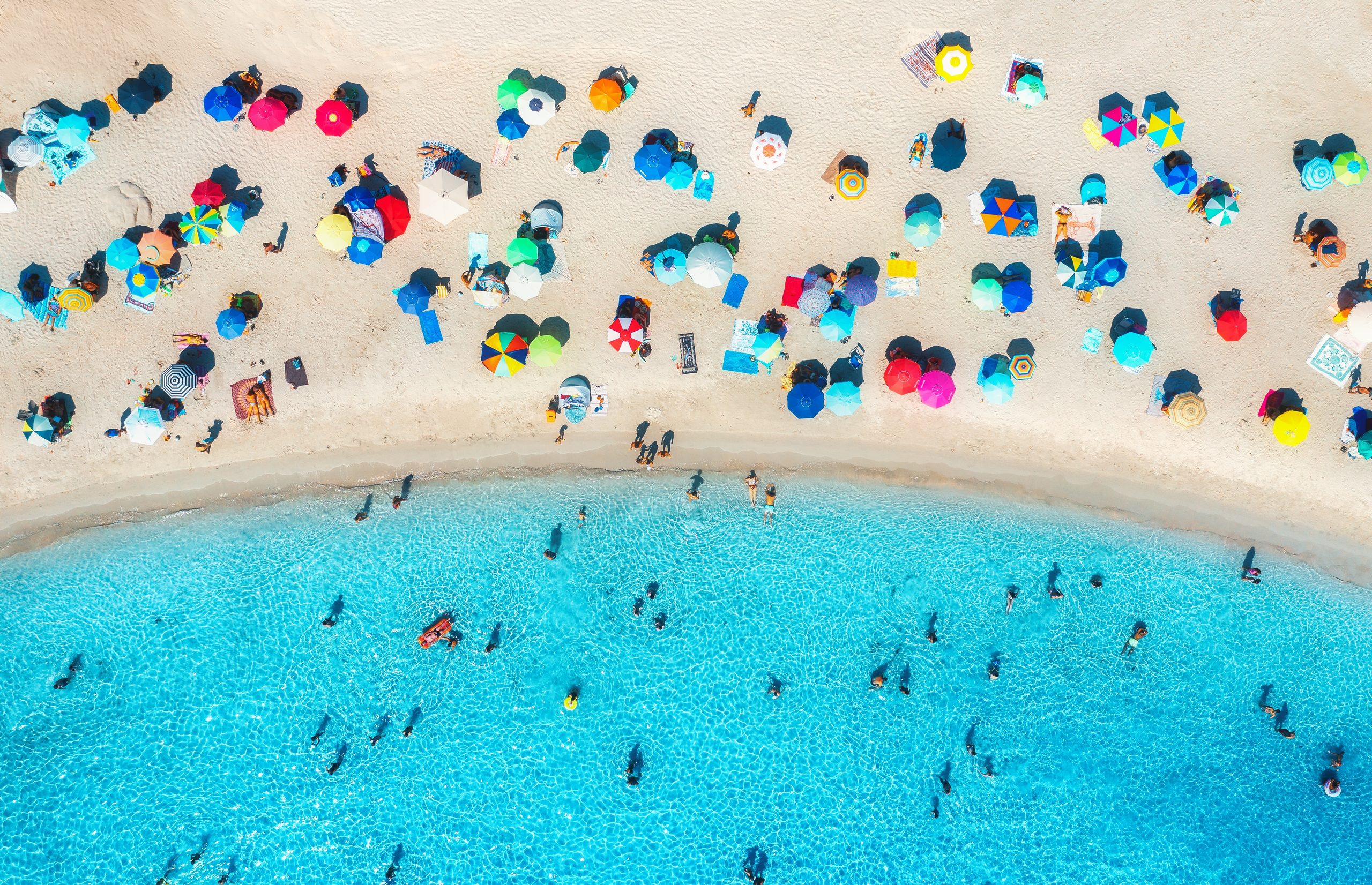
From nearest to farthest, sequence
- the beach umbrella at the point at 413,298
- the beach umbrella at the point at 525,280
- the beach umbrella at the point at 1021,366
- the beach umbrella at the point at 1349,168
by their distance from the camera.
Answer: the beach umbrella at the point at 1349,168
the beach umbrella at the point at 525,280
the beach umbrella at the point at 413,298
the beach umbrella at the point at 1021,366

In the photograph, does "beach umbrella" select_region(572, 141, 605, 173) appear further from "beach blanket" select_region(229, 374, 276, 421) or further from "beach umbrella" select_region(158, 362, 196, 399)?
"beach umbrella" select_region(158, 362, 196, 399)

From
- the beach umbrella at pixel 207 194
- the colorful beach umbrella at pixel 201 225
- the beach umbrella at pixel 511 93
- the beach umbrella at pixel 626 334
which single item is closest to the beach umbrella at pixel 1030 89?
the beach umbrella at pixel 626 334

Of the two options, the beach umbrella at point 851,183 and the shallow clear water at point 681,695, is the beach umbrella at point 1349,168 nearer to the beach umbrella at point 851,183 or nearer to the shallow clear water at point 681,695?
the shallow clear water at point 681,695

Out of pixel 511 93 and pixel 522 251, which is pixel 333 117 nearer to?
pixel 511 93

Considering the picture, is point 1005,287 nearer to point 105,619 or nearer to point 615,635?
point 615,635

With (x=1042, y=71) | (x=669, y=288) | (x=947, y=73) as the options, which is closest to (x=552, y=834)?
(x=669, y=288)
